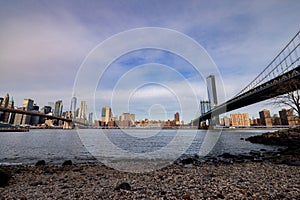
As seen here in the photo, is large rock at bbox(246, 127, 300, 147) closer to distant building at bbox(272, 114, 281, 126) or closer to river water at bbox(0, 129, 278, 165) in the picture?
river water at bbox(0, 129, 278, 165)

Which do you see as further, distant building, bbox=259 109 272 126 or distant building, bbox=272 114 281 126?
distant building, bbox=272 114 281 126

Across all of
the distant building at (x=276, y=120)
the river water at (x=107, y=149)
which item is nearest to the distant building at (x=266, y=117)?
the distant building at (x=276, y=120)

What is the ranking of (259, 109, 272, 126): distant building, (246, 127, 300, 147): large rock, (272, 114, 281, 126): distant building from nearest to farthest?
(246, 127, 300, 147): large rock < (259, 109, 272, 126): distant building < (272, 114, 281, 126): distant building

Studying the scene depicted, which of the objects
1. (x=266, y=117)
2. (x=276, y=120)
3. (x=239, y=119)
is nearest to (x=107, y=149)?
(x=266, y=117)

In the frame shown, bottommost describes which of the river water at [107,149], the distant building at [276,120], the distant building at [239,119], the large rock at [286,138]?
the river water at [107,149]

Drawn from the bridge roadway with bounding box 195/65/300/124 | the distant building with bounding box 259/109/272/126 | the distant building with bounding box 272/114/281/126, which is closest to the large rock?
the bridge roadway with bounding box 195/65/300/124

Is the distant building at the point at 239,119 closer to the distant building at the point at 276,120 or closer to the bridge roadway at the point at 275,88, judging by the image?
the distant building at the point at 276,120

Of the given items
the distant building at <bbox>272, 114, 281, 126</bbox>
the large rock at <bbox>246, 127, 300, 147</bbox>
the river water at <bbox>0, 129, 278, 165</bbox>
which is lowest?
the river water at <bbox>0, 129, 278, 165</bbox>

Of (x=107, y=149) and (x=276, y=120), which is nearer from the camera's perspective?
(x=107, y=149)

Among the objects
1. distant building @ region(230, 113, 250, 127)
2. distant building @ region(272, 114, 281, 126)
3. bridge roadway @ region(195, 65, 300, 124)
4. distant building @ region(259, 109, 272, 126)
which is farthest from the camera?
distant building @ region(230, 113, 250, 127)

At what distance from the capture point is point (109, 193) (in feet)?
19.2

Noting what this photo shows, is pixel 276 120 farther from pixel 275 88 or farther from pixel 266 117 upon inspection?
pixel 275 88

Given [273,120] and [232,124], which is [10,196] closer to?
[273,120]

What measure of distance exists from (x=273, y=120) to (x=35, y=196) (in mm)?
116597
